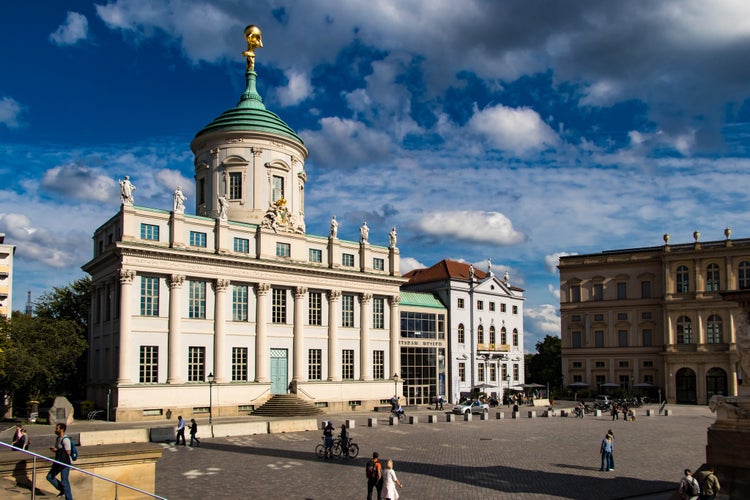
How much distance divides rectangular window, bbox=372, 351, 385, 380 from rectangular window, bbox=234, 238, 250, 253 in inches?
650

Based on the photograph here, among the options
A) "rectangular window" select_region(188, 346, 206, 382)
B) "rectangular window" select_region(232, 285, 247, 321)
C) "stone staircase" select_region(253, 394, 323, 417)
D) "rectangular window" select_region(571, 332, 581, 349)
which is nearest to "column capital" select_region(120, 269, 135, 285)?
"rectangular window" select_region(188, 346, 206, 382)

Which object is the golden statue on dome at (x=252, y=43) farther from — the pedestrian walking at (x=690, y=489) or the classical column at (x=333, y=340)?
the pedestrian walking at (x=690, y=489)

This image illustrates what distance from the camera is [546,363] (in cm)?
12019

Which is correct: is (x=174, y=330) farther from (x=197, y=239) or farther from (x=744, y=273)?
(x=744, y=273)

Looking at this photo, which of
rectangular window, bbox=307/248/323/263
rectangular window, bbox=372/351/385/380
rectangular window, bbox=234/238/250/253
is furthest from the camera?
rectangular window, bbox=372/351/385/380

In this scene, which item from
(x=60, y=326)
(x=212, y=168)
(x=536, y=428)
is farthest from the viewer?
(x=212, y=168)

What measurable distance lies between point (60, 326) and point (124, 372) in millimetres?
8906

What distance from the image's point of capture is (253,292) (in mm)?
60938

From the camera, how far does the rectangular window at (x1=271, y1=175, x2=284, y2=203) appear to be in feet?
219

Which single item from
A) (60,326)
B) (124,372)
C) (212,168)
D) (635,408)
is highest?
(212,168)

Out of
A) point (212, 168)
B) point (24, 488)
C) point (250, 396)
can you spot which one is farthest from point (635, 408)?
point (24, 488)

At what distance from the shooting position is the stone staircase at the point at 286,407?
57.9m

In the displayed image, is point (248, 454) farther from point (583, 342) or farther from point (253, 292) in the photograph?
point (583, 342)

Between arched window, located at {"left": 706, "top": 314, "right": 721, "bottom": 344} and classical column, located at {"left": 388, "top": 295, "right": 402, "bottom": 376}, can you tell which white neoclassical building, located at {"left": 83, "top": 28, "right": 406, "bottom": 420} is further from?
arched window, located at {"left": 706, "top": 314, "right": 721, "bottom": 344}
